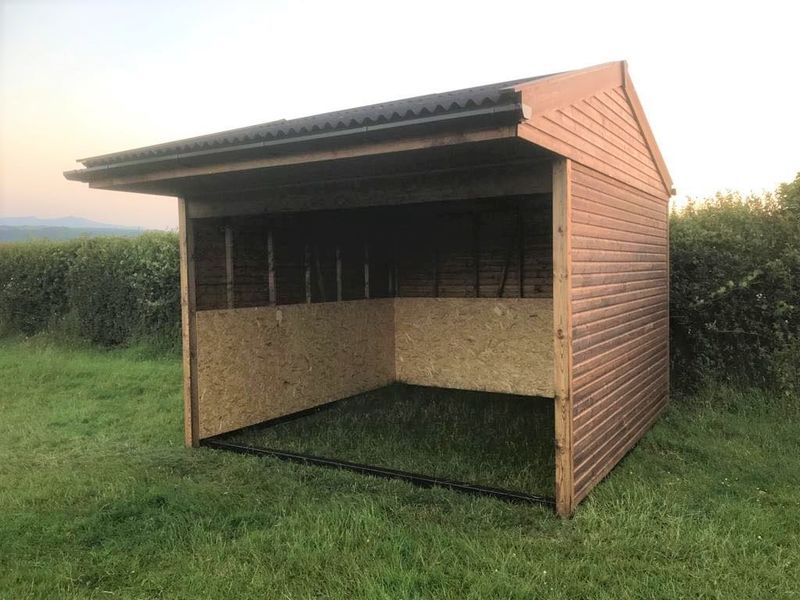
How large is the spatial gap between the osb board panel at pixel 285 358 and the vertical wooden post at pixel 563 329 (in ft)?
11.0

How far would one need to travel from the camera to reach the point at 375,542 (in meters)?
3.34

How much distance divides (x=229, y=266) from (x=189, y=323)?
69 cm

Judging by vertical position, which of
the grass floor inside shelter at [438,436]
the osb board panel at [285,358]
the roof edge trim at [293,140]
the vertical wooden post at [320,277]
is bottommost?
the grass floor inside shelter at [438,436]

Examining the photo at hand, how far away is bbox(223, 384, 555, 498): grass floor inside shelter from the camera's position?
15.4 ft

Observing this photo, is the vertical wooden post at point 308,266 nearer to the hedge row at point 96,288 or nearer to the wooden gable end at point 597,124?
the wooden gable end at point 597,124

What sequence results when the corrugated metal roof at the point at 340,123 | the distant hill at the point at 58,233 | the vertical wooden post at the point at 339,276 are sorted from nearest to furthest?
the corrugated metal roof at the point at 340,123, the vertical wooden post at the point at 339,276, the distant hill at the point at 58,233

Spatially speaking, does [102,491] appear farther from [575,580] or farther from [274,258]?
[575,580]

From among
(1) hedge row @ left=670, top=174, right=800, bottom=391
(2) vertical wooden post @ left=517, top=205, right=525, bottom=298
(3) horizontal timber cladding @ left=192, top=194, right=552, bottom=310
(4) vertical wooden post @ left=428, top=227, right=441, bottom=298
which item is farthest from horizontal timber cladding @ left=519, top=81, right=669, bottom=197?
(4) vertical wooden post @ left=428, top=227, right=441, bottom=298

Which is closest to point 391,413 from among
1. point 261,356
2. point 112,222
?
point 261,356

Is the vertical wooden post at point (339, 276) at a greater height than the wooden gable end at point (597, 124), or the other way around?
the wooden gable end at point (597, 124)

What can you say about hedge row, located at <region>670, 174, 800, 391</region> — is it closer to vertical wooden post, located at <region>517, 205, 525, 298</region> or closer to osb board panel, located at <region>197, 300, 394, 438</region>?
vertical wooden post, located at <region>517, 205, 525, 298</region>

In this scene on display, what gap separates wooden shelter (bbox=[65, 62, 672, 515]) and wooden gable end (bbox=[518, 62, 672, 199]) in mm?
21

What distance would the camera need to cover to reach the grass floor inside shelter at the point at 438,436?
468 cm

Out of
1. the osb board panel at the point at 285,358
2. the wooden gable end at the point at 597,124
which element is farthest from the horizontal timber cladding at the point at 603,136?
the osb board panel at the point at 285,358
